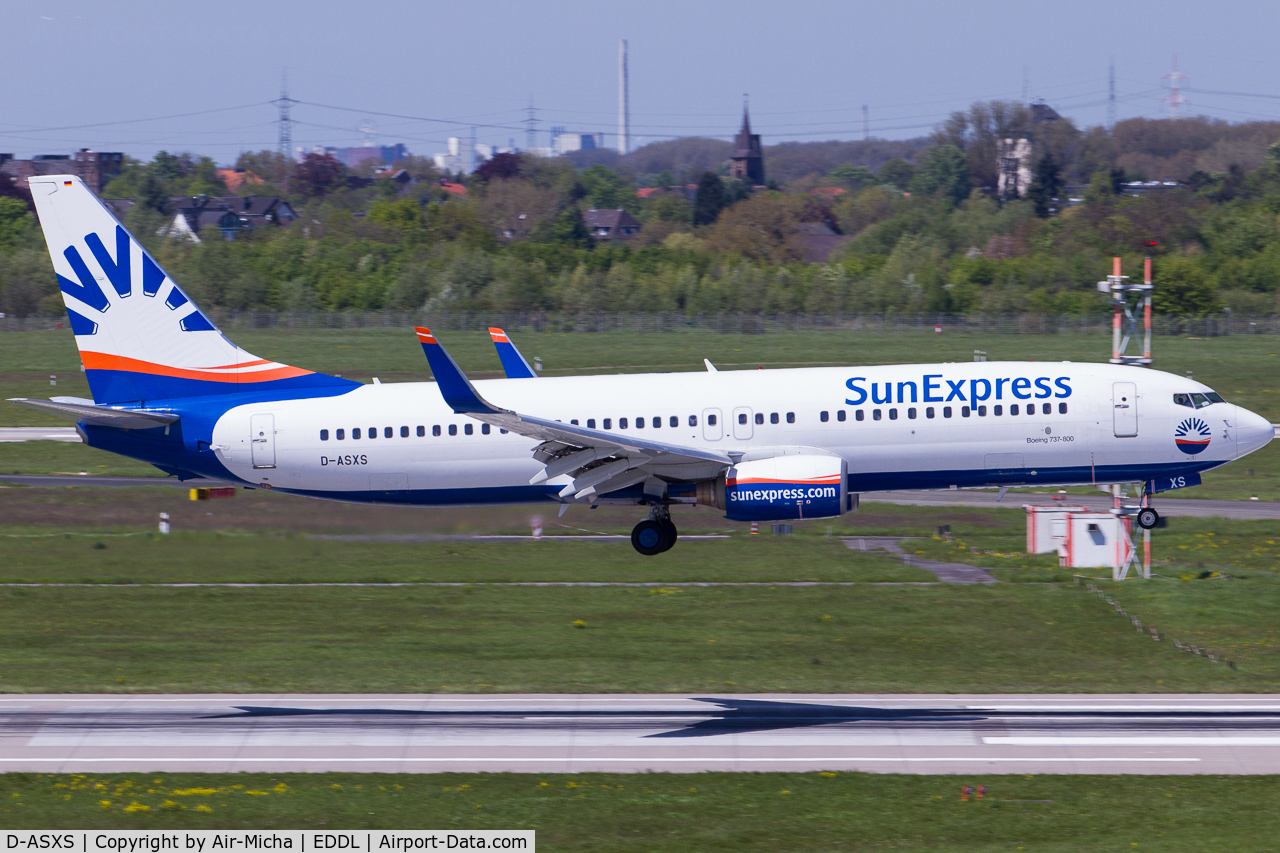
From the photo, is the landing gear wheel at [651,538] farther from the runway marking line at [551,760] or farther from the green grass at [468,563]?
the green grass at [468,563]

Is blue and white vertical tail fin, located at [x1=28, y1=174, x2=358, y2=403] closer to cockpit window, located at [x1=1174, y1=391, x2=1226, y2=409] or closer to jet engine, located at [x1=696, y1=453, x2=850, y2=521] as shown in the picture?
jet engine, located at [x1=696, y1=453, x2=850, y2=521]

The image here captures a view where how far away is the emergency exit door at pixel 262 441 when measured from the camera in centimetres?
4128

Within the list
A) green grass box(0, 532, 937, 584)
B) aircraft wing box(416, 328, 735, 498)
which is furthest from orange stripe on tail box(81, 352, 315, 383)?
green grass box(0, 532, 937, 584)

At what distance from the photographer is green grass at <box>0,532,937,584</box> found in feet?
174

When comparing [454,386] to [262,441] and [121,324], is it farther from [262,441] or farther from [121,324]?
[121,324]

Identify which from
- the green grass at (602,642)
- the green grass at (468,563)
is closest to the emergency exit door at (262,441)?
the green grass at (602,642)

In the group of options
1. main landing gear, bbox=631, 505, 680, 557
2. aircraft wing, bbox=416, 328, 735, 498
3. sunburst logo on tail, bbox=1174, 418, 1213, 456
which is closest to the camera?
aircraft wing, bbox=416, 328, 735, 498

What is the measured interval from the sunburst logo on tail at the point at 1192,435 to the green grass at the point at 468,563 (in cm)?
1452

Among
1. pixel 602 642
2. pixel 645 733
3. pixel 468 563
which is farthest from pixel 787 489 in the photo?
pixel 468 563

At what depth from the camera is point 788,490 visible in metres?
37.8

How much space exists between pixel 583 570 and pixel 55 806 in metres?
27.5

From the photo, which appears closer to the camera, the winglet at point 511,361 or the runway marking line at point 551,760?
the runway marking line at point 551,760

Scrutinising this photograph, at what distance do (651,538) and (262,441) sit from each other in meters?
12.0

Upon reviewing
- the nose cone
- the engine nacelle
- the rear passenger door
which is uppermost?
the rear passenger door
